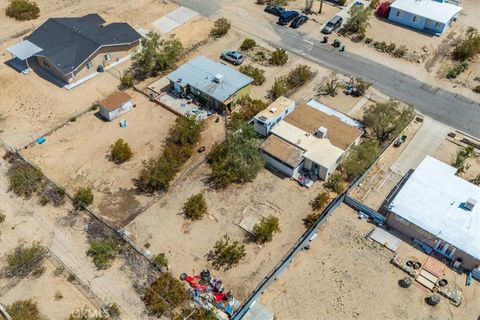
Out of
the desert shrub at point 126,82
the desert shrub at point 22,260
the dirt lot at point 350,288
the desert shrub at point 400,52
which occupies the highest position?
the desert shrub at point 400,52

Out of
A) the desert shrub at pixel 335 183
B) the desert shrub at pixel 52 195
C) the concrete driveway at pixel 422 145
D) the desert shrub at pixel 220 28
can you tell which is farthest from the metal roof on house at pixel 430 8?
the desert shrub at pixel 52 195

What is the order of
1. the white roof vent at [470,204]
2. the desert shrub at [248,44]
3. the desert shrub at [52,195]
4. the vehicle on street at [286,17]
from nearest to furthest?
1. the white roof vent at [470,204]
2. the desert shrub at [52,195]
3. the desert shrub at [248,44]
4. the vehicle on street at [286,17]

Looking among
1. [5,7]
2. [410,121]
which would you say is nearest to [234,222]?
[410,121]

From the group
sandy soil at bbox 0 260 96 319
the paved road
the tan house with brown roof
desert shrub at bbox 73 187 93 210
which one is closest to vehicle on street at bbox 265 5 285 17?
the paved road

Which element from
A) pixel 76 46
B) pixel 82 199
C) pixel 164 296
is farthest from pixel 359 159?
pixel 76 46

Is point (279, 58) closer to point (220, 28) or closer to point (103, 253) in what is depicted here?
point (220, 28)

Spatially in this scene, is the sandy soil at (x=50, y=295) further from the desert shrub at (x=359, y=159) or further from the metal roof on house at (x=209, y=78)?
the desert shrub at (x=359, y=159)

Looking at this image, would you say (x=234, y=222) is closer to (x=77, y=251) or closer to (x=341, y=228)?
(x=341, y=228)
